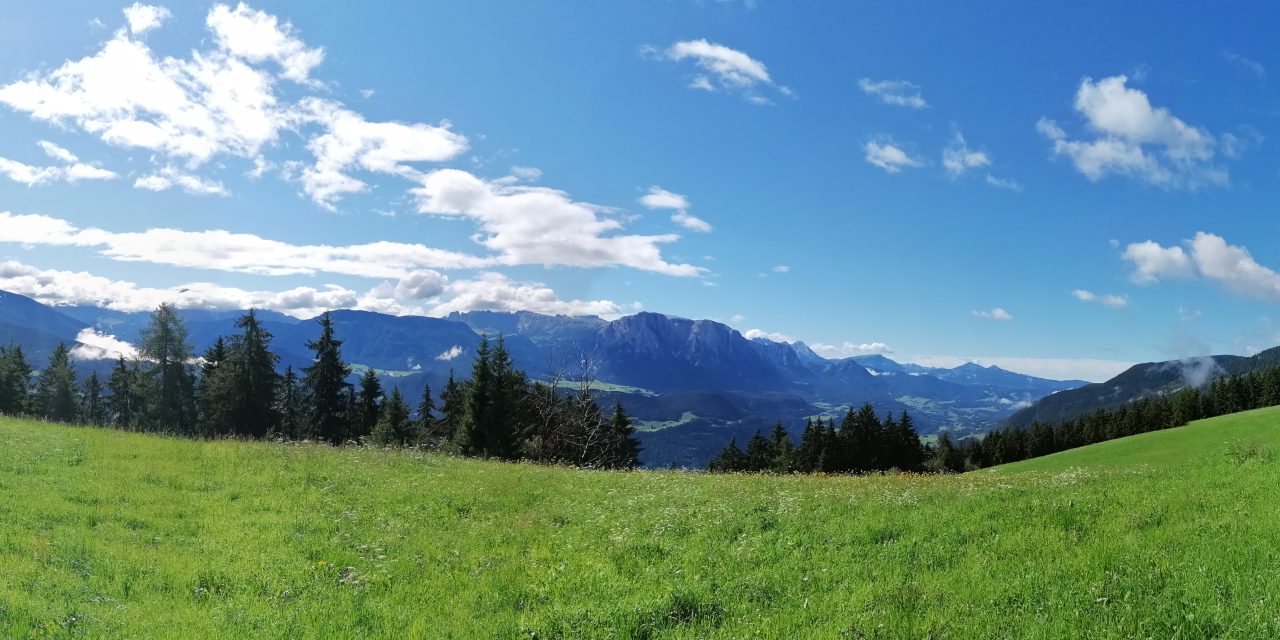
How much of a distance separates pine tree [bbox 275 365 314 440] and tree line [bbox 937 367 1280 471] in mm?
110369

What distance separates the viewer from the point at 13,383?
259 feet

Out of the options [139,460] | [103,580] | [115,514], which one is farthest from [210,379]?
[103,580]

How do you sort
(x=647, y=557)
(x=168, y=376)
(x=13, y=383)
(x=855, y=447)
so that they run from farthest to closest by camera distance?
(x=855, y=447)
(x=13, y=383)
(x=168, y=376)
(x=647, y=557)

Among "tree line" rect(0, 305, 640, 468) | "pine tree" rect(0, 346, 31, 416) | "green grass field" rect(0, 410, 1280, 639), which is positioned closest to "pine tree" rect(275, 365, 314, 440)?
"tree line" rect(0, 305, 640, 468)

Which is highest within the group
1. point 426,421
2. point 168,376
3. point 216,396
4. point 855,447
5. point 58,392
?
point 168,376

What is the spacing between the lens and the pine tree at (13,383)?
3041 inches

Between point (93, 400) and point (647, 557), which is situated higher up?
point (647, 557)

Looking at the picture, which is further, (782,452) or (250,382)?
(782,452)

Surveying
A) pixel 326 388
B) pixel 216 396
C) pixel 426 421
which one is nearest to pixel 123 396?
pixel 216 396

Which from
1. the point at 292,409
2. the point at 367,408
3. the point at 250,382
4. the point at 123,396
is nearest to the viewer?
the point at 250,382

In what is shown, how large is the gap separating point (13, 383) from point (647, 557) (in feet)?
339

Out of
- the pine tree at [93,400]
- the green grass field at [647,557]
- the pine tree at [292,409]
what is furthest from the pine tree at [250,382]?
the green grass field at [647,557]

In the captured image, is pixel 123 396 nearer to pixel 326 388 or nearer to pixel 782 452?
pixel 326 388

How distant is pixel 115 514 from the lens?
49.4ft
